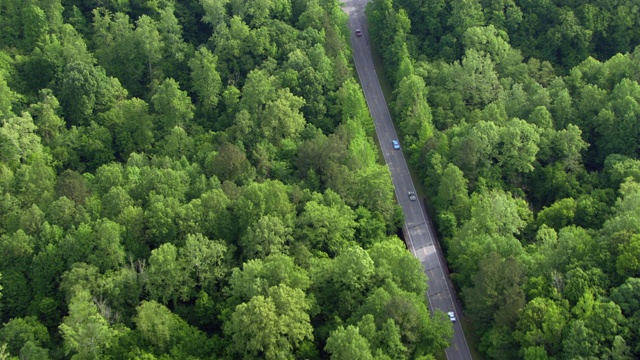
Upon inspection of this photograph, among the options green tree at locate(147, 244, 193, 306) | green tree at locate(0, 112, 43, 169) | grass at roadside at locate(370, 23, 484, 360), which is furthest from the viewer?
green tree at locate(0, 112, 43, 169)

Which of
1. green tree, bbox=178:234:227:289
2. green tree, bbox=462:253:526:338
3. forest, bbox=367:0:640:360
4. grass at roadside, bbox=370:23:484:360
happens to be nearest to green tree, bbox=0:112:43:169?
green tree, bbox=178:234:227:289

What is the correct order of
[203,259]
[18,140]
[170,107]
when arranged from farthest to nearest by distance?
1. [170,107]
2. [18,140]
3. [203,259]

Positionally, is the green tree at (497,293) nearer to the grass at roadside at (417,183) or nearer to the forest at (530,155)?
the forest at (530,155)

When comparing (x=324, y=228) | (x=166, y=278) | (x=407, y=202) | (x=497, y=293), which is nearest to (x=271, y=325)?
(x=166, y=278)

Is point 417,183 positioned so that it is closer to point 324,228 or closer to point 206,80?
point 324,228

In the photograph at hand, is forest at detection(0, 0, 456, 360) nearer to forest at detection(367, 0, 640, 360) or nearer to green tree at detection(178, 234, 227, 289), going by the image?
green tree at detection(178, 234, 227, 289)

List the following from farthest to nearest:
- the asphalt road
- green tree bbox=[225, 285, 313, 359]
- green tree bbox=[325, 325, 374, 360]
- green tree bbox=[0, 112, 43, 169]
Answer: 1. green tree bbox=[0, 112, 43, 169]
2. the asphalt road
3. green tree bbox=[225, 285, 313, 359]
4. green tree bbox=[325, 325, 374, 360]
